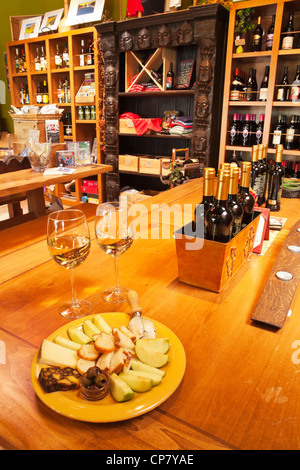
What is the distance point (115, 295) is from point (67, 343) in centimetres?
24

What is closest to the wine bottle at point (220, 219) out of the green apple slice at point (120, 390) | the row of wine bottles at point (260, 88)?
the green apple slice at point (120, 390)

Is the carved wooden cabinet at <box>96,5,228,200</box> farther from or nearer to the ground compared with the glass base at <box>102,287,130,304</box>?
farther from the ground

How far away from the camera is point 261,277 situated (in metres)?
0.97

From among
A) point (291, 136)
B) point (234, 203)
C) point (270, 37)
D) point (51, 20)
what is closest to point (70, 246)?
point (234, 203)

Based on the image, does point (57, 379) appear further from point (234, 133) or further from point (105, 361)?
point (234, 133)

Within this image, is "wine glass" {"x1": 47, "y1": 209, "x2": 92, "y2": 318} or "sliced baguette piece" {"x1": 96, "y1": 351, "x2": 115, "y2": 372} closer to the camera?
"sliced baguette piece" {"x1": 96, "y1": 351, "x2": 115, "y2": 372}

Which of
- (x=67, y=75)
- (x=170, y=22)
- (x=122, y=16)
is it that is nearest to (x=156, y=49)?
(x=170, y=22)

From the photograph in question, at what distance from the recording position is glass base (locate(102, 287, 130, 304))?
0.84 m

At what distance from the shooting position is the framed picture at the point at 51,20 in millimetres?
4625

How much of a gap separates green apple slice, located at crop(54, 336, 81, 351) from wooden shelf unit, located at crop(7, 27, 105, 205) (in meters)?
4.04

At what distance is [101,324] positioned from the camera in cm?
69

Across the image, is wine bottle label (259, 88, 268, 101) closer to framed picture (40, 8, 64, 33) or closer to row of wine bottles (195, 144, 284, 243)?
row of wine bottles (195, 144, 284, 243)

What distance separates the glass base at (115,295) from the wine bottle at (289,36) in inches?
117

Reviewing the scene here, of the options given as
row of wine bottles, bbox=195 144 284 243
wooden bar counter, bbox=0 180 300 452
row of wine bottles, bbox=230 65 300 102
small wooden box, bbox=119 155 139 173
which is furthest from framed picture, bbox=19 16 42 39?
row of wine bottles, bbox=195 144 284 243
